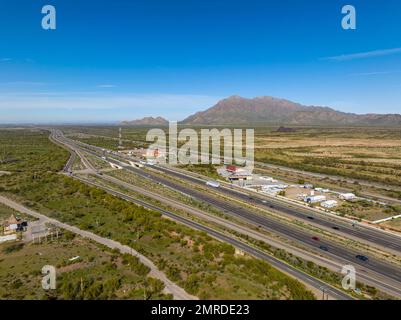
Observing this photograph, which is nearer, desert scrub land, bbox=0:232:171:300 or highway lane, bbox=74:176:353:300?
desert scrub land, bbox=0:232:171:300

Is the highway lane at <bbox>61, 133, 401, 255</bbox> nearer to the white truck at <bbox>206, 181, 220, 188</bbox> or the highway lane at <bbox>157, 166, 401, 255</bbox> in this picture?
the highway lane at <bbox>157, 166, 401, 255</bbox>

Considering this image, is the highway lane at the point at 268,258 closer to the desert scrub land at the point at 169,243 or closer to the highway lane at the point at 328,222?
the desert scrub land at the point at 169,243

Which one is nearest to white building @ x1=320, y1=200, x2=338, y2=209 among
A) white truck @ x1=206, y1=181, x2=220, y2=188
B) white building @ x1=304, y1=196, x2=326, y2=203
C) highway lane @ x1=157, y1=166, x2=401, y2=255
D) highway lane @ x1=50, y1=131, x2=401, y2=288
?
white building @ x1=304, y1=196, x2=326, y2=203

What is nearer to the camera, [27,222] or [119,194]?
[27,222]

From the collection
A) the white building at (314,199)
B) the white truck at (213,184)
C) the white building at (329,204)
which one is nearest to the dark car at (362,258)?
the white building at (329,204)

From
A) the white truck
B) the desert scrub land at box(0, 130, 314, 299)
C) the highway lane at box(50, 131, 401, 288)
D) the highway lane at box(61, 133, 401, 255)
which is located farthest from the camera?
the white truck
